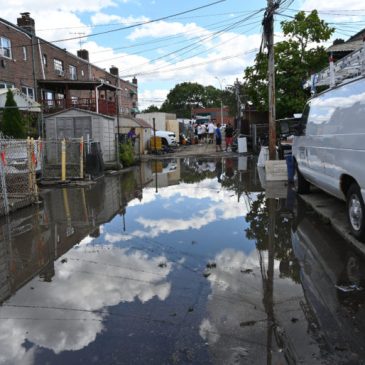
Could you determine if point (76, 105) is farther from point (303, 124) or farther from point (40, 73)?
point (303, 124)

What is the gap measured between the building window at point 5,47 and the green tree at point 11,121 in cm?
650

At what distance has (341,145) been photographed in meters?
6.57

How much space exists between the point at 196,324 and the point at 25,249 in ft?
12.8

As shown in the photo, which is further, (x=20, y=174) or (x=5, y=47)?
(x=5, y=47)

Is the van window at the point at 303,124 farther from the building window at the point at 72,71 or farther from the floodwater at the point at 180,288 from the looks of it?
the building window at the point at 72,71

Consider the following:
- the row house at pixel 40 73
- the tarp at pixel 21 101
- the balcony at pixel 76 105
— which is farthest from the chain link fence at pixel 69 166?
the balcony at pixel 76 105

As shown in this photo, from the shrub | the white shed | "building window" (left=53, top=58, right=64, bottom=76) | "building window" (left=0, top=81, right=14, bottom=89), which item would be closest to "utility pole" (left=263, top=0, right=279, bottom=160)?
the white shed

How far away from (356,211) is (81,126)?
14928mm

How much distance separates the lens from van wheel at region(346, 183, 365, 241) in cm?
596

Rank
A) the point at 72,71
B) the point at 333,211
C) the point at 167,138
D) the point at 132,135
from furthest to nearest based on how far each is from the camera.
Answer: the point at 72,71, the point at 167,138, the point at 132,135, the point at 333,211

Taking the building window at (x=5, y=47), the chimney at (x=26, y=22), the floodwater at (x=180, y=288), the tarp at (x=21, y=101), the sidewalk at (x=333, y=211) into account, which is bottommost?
the floodwater at (x=180, y=288)

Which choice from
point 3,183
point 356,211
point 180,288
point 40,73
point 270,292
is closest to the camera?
point 270,292

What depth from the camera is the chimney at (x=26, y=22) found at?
28141mm

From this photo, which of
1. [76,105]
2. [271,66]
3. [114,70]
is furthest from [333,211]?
[114,70]
